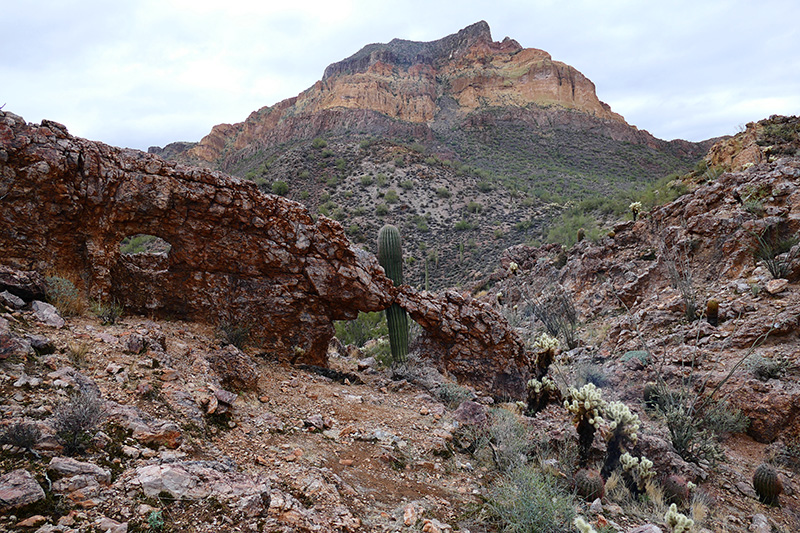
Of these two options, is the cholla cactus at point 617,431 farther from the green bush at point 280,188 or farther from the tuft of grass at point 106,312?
the green bush at point 280,188

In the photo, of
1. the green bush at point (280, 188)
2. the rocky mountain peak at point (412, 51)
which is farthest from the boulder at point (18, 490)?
the rocky mountain peak at point (412, 51)

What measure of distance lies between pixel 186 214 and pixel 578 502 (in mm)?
6109

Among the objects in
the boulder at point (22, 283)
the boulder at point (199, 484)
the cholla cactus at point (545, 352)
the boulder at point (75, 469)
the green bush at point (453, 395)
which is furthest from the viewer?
the cholla cactus at point (545, 352)

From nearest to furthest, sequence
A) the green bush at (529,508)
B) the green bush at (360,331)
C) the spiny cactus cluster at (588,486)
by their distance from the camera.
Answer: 1. the green bush at (529,508)
2. the spiny cactus cluster at (588,486)
3. the green bush at (360,331)

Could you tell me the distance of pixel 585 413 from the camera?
4.91 m

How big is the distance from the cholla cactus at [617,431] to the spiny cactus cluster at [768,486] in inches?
58.6

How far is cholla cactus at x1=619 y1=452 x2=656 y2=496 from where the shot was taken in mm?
4535

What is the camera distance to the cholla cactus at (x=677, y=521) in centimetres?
341

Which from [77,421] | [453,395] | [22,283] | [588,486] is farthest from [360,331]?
[77,421]

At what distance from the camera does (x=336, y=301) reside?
6.89 metres

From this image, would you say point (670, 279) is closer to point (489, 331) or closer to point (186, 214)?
point (489, 331)

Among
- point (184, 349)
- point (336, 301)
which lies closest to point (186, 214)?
point (184, 349)

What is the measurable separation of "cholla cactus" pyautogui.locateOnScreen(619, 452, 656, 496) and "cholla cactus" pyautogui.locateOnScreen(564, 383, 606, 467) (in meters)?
0.39

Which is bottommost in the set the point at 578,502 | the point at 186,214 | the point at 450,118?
the point at 578,502
